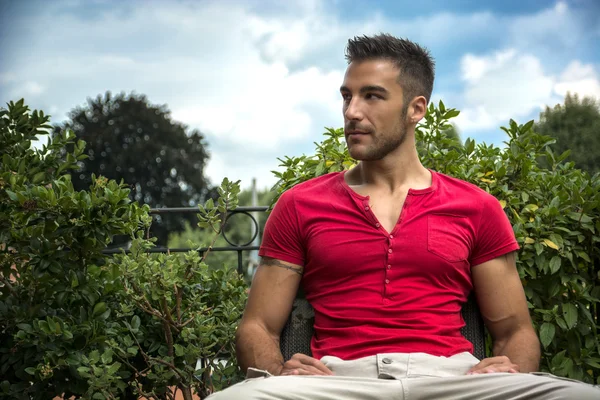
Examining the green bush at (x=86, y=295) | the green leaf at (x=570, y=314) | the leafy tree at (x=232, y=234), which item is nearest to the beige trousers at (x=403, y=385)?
the green bush at (x=86, y=295)

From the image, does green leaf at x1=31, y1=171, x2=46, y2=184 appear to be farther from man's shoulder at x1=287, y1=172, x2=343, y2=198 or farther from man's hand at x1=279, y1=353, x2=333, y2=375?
man's hand at x1=279, y1=353, x2=333, y2=375

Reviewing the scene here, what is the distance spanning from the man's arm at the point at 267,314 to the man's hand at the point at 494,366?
69 cm

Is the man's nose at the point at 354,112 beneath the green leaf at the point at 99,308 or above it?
above

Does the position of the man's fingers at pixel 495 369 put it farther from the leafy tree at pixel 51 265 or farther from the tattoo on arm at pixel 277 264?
the leafy tree at pixel 51 265

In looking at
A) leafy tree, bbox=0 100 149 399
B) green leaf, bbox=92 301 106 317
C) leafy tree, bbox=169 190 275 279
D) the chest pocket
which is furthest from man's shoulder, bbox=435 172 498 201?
leafy tree, bbox=169 190 275 279

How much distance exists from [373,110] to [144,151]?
109ft

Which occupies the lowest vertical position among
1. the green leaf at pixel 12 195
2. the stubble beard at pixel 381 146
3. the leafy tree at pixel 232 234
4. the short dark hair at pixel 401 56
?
the green leaf at pixel 12 195

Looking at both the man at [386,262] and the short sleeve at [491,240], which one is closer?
the man at [386,262]

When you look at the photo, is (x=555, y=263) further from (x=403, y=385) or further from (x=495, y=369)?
(x=403, y=385)

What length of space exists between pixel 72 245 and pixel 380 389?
5.62 ft

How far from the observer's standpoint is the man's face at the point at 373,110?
2.94m

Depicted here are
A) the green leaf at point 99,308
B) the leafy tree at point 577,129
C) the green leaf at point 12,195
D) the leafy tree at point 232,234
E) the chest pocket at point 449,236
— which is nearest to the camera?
the chest pocket at point 449,236

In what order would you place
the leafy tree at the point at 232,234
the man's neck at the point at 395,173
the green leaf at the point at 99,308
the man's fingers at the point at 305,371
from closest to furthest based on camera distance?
the man's fingers at the point at 305,371, the man's neck at the point at 395,173, the green leaf at the point at 99,308, the leafy tree at the point at 232,234

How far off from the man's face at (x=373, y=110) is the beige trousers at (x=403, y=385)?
797 mm
